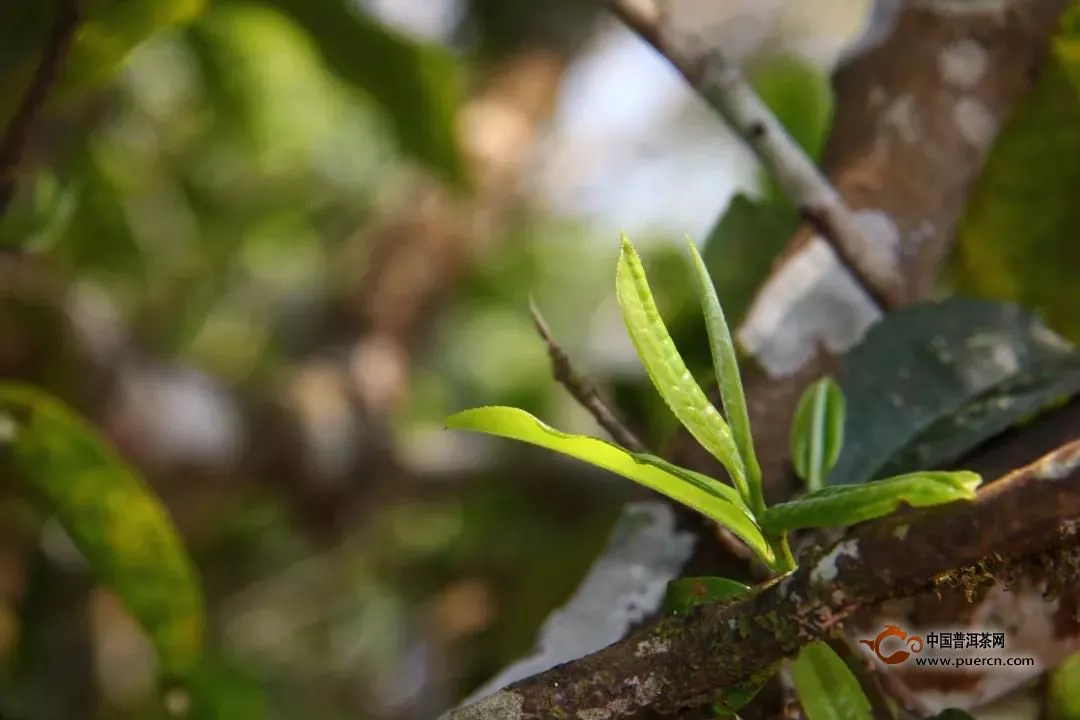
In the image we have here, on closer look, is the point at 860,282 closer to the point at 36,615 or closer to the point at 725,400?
the point at 725,400

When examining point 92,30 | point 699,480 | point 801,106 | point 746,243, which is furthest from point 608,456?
point 801,106

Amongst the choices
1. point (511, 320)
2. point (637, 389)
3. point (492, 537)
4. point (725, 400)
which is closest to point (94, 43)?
point (725, 400)

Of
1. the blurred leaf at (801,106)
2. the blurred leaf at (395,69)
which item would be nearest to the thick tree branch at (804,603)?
the blurred leaf at (801,106)

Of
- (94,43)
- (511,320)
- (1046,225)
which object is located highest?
(511,320)

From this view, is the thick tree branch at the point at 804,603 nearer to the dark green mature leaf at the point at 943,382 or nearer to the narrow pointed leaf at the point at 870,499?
the narrow pointed leaf at the point at 870,499

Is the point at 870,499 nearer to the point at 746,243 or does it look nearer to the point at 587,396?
the point at 587,396

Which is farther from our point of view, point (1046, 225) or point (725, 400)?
point (1046, 225)
